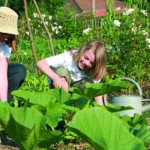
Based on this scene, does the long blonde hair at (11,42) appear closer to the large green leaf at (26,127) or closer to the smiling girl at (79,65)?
the smiling girl at (79,65)

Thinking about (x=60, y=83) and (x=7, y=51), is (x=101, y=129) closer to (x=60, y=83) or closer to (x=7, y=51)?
(x=60, y=83)

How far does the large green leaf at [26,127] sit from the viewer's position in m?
0.97

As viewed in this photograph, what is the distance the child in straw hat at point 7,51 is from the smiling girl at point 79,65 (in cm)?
22

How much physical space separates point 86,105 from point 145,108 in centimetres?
142

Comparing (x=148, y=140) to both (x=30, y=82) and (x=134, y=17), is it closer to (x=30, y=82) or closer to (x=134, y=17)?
(x=30, y=82)

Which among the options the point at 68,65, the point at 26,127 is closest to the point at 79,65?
the point at 68,65

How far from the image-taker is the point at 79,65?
3.21 meters

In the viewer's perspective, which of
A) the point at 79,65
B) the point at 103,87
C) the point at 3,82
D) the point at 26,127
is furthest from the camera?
the point at 79,65

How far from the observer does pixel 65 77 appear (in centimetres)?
315

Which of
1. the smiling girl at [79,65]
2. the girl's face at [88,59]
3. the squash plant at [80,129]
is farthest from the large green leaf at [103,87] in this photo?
the girl's face at [88,59]

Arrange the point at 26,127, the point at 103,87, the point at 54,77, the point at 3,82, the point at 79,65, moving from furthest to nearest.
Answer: the point at 79,65, the point at 54,77, the point at 3,82, the point at 103,87, the point at 26,127

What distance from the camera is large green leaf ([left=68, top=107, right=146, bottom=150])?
2.71ft

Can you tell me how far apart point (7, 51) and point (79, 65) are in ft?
1.59

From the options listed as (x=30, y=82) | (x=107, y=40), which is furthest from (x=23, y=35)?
(x=30, y=82)
